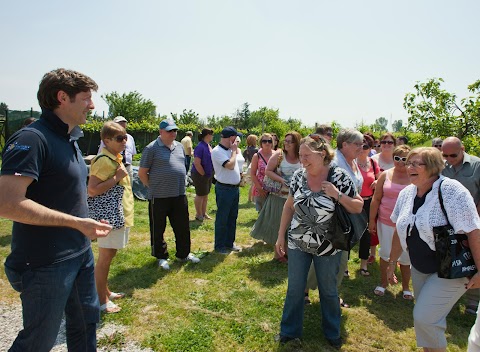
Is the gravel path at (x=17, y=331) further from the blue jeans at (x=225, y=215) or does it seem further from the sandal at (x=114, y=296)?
the blue jeans at (x=225, y=215)

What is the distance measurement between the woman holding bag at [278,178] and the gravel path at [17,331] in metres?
2.43

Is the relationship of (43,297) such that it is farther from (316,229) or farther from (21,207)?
(316,229)

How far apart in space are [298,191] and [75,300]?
1935 mm

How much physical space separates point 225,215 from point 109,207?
91.8 inches

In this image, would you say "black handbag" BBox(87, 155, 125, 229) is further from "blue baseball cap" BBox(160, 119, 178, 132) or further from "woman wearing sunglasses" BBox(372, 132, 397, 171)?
"woman wearing sunglasses" BBox(372, 132, 397, 171)

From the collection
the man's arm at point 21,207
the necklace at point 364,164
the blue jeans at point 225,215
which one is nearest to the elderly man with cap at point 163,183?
the blue jeans at point 225,215

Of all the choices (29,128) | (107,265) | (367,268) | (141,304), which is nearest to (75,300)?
(29,128)

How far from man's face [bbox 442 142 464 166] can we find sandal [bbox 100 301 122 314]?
3.94 m

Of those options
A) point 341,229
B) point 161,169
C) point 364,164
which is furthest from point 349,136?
point 161,169

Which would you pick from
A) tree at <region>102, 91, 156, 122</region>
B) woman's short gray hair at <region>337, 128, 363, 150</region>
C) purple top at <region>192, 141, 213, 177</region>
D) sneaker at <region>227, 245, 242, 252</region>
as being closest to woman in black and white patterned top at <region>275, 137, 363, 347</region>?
woman's short gray hair at <region>337, 128, 363, 150</region>

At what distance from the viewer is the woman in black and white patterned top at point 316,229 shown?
308cm

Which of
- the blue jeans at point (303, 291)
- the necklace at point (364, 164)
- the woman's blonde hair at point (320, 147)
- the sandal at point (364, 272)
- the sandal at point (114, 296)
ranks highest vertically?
the woman's blonde hair at point (320, 147)

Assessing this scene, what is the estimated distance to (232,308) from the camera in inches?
156

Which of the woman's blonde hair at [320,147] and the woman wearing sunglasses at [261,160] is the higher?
the woman's blonde hair at [320,147]
